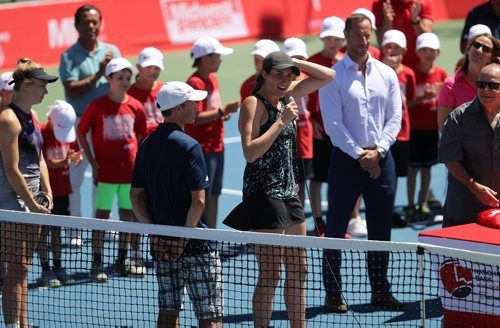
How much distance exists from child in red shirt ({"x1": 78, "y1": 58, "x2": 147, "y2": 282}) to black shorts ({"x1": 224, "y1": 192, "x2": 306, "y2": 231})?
2663 mm

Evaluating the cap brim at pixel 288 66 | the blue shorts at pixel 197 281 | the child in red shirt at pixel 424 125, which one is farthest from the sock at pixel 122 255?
the child in red shirt at pixel 424 125

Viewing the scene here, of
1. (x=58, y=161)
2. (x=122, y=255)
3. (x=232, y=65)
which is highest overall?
(x=58, y=161)

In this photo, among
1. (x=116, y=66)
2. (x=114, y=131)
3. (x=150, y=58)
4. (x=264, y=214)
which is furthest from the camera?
(x=150, y=58)

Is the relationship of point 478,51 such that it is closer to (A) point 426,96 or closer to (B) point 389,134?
(B) point 389,134

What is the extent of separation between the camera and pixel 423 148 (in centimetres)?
1234

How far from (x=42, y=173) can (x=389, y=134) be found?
2866mm

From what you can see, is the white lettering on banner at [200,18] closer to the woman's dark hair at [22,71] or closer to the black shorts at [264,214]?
the woman's dark hair at [22,71]

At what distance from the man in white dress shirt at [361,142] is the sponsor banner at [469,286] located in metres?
1.54

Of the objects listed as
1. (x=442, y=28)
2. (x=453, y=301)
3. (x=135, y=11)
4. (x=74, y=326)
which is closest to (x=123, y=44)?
(x=135, y=11)

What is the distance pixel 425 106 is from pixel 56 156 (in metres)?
4.21

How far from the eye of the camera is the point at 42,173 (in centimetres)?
851

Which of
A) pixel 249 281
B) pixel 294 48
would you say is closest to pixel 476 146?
pixel 249 281

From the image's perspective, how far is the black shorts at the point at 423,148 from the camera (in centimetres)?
1233

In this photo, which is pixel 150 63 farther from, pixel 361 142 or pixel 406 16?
pixel 406 16
